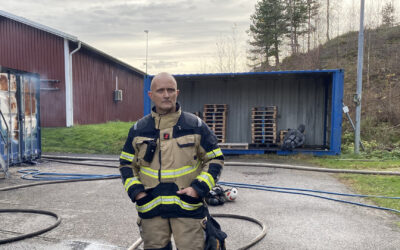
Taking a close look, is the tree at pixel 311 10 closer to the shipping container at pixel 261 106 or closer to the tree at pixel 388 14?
the tree at pixel 388 14

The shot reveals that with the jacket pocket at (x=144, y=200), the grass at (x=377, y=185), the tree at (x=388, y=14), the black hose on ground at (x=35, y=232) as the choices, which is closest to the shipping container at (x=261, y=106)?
the grass at (x=377, y=185)

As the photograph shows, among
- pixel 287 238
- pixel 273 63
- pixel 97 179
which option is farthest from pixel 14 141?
pixel 273 63

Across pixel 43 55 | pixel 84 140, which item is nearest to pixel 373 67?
pixel 84 140

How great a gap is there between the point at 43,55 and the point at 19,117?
9.90 metres

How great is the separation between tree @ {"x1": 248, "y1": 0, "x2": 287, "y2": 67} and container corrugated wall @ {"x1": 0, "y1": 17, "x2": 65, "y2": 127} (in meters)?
16.8

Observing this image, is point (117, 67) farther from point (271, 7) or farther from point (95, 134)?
point (271, 7)

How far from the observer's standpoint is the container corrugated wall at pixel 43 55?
1773cm

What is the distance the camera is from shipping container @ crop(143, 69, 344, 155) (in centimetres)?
1235

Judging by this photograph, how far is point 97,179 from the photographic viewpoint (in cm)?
770

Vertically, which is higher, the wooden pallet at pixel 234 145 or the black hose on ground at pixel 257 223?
the wooden pallet at pixel 234 145

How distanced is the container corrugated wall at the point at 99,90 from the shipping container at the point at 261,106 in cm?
816

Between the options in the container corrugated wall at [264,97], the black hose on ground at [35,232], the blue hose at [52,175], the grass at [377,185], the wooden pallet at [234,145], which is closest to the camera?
the black hose on ground at [35,232]

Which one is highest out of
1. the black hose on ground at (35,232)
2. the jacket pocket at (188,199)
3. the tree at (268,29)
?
the tree at (268,29)

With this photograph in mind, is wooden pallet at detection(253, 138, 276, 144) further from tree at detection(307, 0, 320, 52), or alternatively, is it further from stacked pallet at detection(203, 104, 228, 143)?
tree at detection(307, 0, 320, 52)
